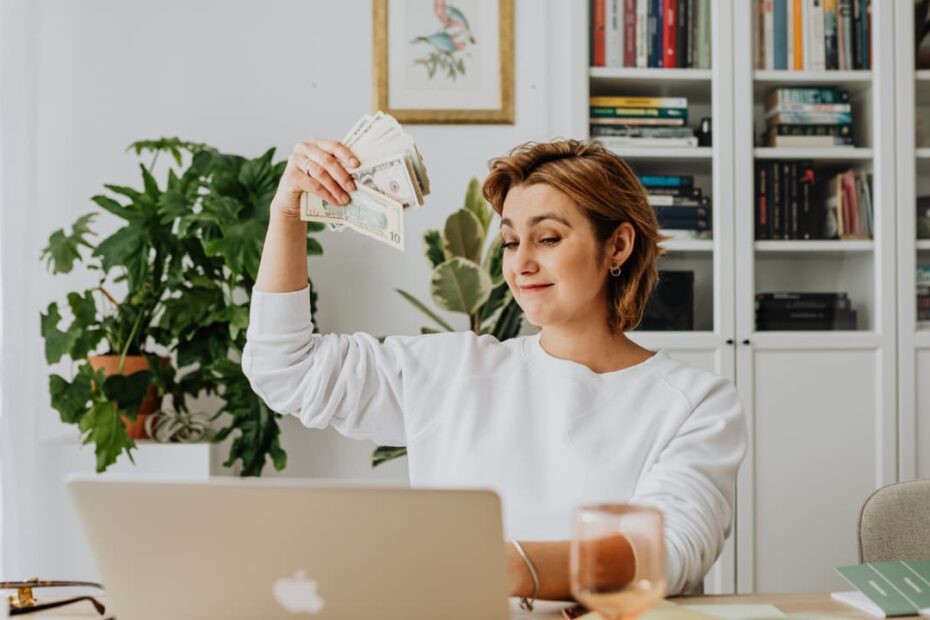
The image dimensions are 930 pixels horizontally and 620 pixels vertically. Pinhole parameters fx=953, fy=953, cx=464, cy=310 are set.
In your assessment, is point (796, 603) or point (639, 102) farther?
point (639, 102)

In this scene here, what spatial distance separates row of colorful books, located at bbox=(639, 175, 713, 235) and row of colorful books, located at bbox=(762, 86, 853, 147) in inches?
11.1

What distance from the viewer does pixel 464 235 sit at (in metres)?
2.76

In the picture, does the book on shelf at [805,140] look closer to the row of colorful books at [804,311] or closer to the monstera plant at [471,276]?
the row of colorful books at [804,311]

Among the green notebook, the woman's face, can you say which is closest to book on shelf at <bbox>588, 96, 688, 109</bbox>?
the woman's face

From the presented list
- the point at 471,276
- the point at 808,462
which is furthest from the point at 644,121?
the point at 808,462

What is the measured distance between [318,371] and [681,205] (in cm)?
166

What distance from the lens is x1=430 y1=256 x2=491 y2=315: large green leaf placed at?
8.79 feet

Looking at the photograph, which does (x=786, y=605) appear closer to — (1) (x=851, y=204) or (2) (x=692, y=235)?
(2) (x=692, y=235)

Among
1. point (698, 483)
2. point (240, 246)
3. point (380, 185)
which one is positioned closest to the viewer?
point (698, 483)

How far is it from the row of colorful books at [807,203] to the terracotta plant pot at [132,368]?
1864 mm

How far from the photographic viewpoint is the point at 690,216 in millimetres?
2914

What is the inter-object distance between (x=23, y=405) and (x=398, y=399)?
1.35 meters

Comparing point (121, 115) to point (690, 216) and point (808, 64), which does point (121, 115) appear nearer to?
point (690, 216)

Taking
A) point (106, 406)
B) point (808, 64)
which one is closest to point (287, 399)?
point (106, 406)
